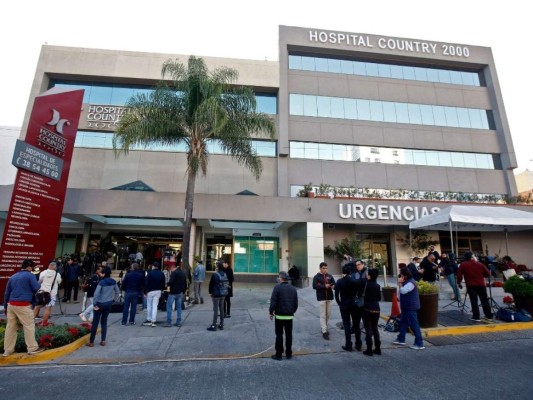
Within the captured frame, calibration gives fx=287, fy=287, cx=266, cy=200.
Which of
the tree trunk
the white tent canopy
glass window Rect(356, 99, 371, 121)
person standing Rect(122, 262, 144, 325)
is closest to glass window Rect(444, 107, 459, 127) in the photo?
glass window Rect(356, 99, 371, 121)

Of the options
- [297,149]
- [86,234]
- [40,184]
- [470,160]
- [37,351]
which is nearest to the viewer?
[37,351]

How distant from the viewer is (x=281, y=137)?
22.5 metres

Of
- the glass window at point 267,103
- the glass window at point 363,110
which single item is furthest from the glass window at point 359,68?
the glass window at point 267,103

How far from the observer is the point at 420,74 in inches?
1032

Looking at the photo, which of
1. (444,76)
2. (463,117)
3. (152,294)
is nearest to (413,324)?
(152,294)

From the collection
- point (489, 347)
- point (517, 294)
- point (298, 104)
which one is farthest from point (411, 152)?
point (489, 347)

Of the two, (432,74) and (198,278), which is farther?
(432,74)

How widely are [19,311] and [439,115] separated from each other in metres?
29.3

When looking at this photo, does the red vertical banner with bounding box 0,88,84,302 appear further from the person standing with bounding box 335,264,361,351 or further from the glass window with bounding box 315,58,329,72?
the glass window with bounding box 315,58,329,72

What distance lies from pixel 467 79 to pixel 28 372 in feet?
115

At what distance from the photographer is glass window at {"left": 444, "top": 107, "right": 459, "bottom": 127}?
24.9 meters

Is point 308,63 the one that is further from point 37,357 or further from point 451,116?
point 37,357

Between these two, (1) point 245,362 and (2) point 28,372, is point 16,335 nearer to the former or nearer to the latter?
(2) point 28,372

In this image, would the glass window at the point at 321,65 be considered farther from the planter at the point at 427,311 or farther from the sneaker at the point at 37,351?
the sneaker at the point at 37,351
